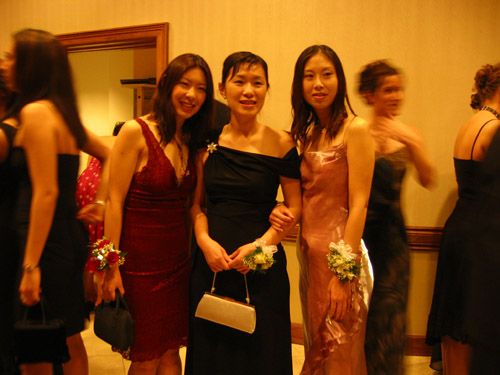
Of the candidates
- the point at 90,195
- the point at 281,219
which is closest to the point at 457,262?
the point at 281,219

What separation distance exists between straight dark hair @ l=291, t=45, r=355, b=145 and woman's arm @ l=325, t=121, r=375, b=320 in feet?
0.34

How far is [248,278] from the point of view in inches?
74.9

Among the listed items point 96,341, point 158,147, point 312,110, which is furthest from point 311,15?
point 96,341

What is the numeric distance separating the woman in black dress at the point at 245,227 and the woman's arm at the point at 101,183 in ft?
1.53

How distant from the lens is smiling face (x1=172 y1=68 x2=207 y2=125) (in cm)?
193

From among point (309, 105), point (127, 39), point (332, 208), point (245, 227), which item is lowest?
point (245, 227)

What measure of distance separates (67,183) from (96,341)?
2138mm

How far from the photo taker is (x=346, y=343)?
1867 mm

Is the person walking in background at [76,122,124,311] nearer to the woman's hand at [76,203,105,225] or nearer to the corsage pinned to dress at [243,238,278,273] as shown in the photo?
the woman's hand at [76,203,105,225]

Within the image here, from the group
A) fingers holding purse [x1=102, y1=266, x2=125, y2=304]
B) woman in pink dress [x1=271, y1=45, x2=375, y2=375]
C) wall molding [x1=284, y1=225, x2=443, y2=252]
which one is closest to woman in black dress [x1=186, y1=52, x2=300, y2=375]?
woman in pink dress [x1=271, y1=45, x2=375, y2=375]

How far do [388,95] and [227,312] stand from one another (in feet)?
4.23

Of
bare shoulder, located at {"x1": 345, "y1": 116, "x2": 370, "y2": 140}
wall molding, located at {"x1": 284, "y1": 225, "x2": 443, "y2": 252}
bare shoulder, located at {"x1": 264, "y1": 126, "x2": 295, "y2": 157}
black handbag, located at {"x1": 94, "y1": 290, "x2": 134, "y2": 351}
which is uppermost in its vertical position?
bare shoulder, located at {"x1": 345, "y1": 116, "x2": 370, "y2": 140}

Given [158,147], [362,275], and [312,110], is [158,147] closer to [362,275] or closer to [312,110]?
[312,110]

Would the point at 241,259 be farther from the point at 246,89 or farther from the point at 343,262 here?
the point at 246,89
